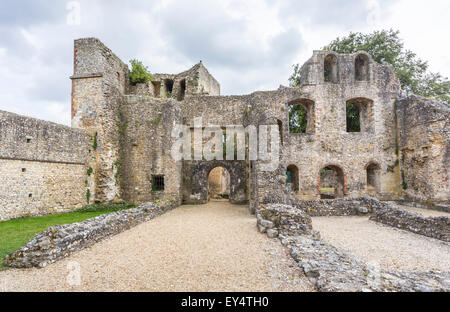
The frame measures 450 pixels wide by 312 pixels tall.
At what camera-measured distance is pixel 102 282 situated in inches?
149

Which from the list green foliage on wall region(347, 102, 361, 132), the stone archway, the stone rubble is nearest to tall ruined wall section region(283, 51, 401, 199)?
the stone archway

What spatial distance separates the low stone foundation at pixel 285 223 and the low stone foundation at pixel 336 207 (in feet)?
12.4

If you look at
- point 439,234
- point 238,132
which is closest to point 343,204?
point 439,234

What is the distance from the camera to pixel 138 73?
17.1m

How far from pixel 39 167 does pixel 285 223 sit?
419 inches

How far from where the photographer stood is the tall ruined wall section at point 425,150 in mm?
12172

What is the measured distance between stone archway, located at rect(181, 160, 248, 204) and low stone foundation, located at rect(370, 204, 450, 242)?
728 centimetres

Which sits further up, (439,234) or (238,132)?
(238,132)

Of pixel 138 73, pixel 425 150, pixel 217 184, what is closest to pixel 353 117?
pixel 425 150

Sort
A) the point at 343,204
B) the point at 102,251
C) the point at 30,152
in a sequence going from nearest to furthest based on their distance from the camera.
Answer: the point at 102,251, the point at 30,152, the point at 343,204

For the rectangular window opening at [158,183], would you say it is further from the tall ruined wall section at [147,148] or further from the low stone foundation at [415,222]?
the low stone foundation at [415,222]

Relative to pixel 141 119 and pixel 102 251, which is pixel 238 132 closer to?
pixel 141 119

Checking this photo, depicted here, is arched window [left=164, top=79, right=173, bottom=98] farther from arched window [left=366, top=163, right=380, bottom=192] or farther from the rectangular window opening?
arched window [left=366, top=163, right=380, bottom=192]

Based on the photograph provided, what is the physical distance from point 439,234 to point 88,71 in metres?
17.0
